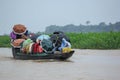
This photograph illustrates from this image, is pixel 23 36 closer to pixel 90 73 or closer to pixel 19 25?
pixel 19 25

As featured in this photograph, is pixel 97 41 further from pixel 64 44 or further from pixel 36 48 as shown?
pixel 36 48

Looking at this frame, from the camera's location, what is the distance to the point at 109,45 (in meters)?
21.7

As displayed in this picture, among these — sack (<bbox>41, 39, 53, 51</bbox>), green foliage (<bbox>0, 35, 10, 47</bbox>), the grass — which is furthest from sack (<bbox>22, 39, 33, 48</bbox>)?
green foliage (<bbox>0, 35, 10, 47</bbox>)

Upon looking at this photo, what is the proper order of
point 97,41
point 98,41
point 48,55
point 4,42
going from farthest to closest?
point 4,42 < point 97,41 < point 98,41 < point 48,55

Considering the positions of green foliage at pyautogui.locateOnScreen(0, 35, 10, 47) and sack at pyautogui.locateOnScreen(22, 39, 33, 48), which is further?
green foliage at pyautogui.locateOnScreen(0, 35, 10, 47)

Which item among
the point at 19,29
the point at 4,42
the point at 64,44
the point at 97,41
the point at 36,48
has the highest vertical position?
the point at 19,29

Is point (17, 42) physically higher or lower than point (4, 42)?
higher

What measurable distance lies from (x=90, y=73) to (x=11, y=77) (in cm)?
197

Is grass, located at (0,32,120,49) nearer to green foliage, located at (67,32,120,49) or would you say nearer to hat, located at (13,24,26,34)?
green foliage, located at (67,32,120,49)

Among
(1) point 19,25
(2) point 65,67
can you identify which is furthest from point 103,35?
(2) point 65,67

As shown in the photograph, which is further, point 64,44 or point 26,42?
point 26,42

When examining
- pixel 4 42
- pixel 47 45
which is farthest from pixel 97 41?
pixel 47 45

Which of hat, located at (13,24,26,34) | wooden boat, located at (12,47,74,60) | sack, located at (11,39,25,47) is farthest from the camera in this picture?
hat, located at (13,24,26,34)

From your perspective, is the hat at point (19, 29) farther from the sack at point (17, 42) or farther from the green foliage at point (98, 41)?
the green foliage at point (98, 41)
